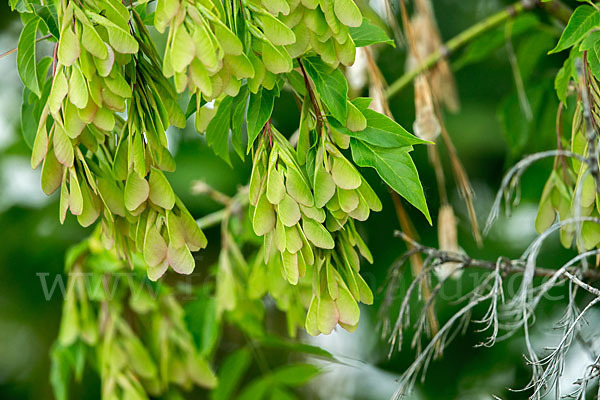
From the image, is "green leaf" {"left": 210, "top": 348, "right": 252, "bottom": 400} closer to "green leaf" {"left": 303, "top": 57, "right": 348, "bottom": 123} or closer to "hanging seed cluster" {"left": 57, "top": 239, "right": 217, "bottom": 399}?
"hanging seed cluster" {"left": 57, "top": 239, "right": 217, "bottom": 399}

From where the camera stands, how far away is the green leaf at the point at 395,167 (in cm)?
41

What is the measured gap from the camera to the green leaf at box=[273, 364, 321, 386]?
34.0 inches

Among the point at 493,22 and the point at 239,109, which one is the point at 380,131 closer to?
the point at 239,109

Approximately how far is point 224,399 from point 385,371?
45 centimetres

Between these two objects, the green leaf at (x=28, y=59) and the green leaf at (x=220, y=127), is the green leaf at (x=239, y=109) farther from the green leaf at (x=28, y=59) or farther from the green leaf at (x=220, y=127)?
the green leaf at (x=28, y=59)

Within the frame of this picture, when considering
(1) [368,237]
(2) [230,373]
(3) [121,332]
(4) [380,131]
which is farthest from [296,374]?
(4) [380,131]

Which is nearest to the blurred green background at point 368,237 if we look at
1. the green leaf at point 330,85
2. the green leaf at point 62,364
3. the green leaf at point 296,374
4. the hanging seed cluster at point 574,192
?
the green leaf at point 296,374

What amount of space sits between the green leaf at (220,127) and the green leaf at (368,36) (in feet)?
0.33

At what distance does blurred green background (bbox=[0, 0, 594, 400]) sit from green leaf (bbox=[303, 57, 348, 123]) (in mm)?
724

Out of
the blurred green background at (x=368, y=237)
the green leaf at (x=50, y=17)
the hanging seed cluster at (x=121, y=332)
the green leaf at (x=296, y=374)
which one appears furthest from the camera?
the blurred green background at (x=368, y=237)

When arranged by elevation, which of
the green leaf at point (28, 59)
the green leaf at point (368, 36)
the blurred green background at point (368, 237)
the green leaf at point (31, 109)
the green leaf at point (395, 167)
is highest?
the green leaf at point (368, 36)

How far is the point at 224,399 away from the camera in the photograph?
89 cm

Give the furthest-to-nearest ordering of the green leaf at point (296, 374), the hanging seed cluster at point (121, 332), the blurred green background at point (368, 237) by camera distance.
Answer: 1. the blurred green background at point (368, 237)
2. the green leaf at point (296, 374)
3. the hanging seed cluster at point (121, 332)

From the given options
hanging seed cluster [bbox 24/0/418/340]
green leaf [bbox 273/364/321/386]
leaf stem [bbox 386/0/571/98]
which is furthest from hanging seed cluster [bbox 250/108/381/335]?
green leaf [bbox 273/364/321/386]
